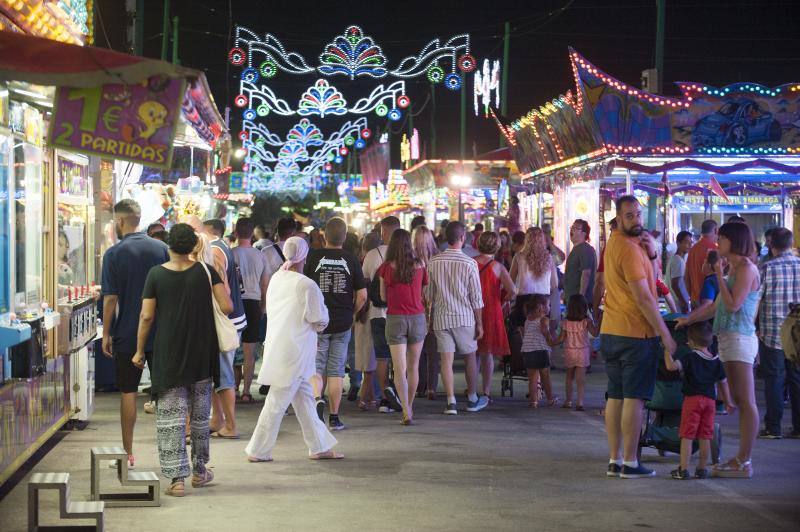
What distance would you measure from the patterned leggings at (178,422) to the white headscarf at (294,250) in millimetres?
1513

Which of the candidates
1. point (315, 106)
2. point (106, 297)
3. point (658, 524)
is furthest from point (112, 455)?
point (315, 106)

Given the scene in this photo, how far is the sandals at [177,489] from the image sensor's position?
8.08 meters

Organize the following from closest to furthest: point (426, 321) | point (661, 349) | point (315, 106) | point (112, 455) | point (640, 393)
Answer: point (112, 455) → point (640, 393) → point (661, 349) → point (426, 321) → point (315, 106)

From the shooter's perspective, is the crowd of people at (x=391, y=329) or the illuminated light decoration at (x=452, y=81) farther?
the illuminated light decoration at (x=452, y=81)

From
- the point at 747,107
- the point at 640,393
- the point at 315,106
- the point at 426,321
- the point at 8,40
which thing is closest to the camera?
the point at 8,40

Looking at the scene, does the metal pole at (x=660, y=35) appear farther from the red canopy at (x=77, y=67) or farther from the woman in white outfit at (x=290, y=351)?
the red canopy at (x=77, y=67)

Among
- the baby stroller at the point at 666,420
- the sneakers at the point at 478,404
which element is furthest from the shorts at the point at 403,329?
the baby stroller at the point at 666,420

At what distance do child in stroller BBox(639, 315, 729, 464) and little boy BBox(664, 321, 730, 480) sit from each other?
1.09 feet

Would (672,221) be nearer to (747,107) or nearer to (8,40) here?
(747,107)

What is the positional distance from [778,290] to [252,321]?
574 centimetres

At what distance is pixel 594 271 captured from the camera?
52.0 feet

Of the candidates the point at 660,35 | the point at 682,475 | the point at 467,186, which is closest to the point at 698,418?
the point at 682,475

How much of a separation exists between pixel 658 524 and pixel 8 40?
482 centimetres

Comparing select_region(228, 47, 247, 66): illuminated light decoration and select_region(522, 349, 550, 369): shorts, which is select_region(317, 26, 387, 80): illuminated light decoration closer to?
select_region(228, 47, 247, 66): illuminated light decoration
